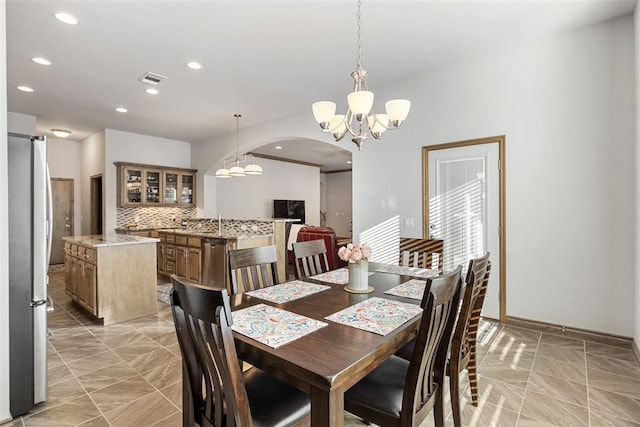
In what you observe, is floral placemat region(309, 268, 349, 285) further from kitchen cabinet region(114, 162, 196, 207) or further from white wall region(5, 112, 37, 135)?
white wall region(5, 112, 37, 135)

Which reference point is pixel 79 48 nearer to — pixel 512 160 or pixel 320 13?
pixel 320 13

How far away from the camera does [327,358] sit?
3.92 feet

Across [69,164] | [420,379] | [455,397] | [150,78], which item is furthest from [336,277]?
[69,164]

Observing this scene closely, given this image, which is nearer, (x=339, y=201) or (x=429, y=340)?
(x=429, y=340)

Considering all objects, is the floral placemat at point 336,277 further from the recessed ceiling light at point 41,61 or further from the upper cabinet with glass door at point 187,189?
the upper cabinet with glass door at point 187,189

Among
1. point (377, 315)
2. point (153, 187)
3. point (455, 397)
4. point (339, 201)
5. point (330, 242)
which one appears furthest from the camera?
point (339, 201)

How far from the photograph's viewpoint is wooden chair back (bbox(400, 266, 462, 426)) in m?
1.27

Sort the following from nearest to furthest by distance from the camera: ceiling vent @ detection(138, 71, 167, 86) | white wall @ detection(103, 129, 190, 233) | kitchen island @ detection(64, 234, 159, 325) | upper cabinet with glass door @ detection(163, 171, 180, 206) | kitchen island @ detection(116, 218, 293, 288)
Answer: kitchen island @ detection(64, 234, 159, 325) < ceiling vent @ detection(138, 71, 167, 86) < kitchen island @ detection(116, 218, 293, 288) < white wall @ detection(103, 129, 190, 233) < upper cabinet with glass door @ detection(163, 171, 180, 206)

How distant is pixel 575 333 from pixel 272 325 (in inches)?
122

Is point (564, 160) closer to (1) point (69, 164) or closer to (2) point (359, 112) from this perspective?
(2) point (359, 112)

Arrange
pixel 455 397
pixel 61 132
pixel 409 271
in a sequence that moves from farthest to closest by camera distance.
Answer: pixel 61 132, pixel 409 271, pixel 455 397

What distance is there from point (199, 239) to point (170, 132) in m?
2.74

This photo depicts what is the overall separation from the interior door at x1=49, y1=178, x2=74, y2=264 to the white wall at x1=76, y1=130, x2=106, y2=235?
0.67ft

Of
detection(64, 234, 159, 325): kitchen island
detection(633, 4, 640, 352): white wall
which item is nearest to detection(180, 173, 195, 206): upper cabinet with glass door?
detection(64, 234, 159, 325): kitchen island
